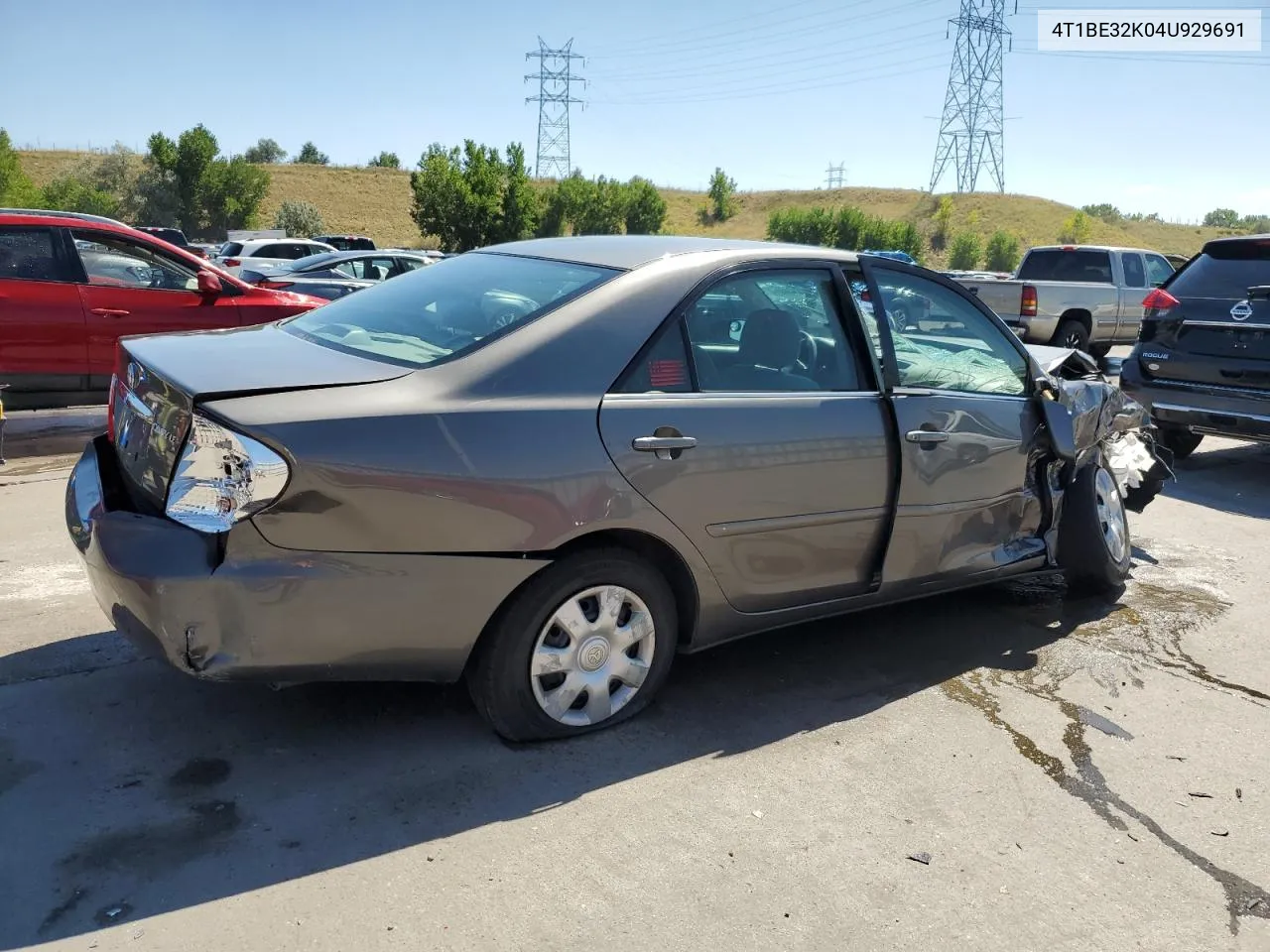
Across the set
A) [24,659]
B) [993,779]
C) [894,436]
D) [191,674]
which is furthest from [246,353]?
[993,779]

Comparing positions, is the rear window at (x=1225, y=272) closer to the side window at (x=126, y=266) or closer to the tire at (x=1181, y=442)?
the tire at (x=1181, y=442)

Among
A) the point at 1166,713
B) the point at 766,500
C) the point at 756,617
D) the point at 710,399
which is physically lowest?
the point at 1166,713

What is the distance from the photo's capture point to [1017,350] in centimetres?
467

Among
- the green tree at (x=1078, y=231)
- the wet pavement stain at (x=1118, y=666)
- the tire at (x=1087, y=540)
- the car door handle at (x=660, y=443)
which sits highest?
the green tree at (x=1078, y=231)

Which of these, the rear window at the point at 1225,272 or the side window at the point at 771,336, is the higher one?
the rear window at the point at 1225,272

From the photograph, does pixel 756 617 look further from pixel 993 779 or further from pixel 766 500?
→ pixel 993 779

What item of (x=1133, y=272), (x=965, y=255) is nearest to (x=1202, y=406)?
(x=1133, y=272)

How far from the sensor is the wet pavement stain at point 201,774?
305 centimetres

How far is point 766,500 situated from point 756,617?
444 millimetres

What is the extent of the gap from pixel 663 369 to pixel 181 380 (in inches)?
57.2

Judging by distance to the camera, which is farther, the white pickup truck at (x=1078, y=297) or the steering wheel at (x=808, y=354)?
the white pickup truck at (x=1078, y=297)

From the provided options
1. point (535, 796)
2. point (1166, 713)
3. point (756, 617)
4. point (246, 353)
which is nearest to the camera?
point (535, 796)

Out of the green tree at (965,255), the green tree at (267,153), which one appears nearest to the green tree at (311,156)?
the green tree at (267,153)

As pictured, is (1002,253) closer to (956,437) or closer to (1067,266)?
(1067,266)
